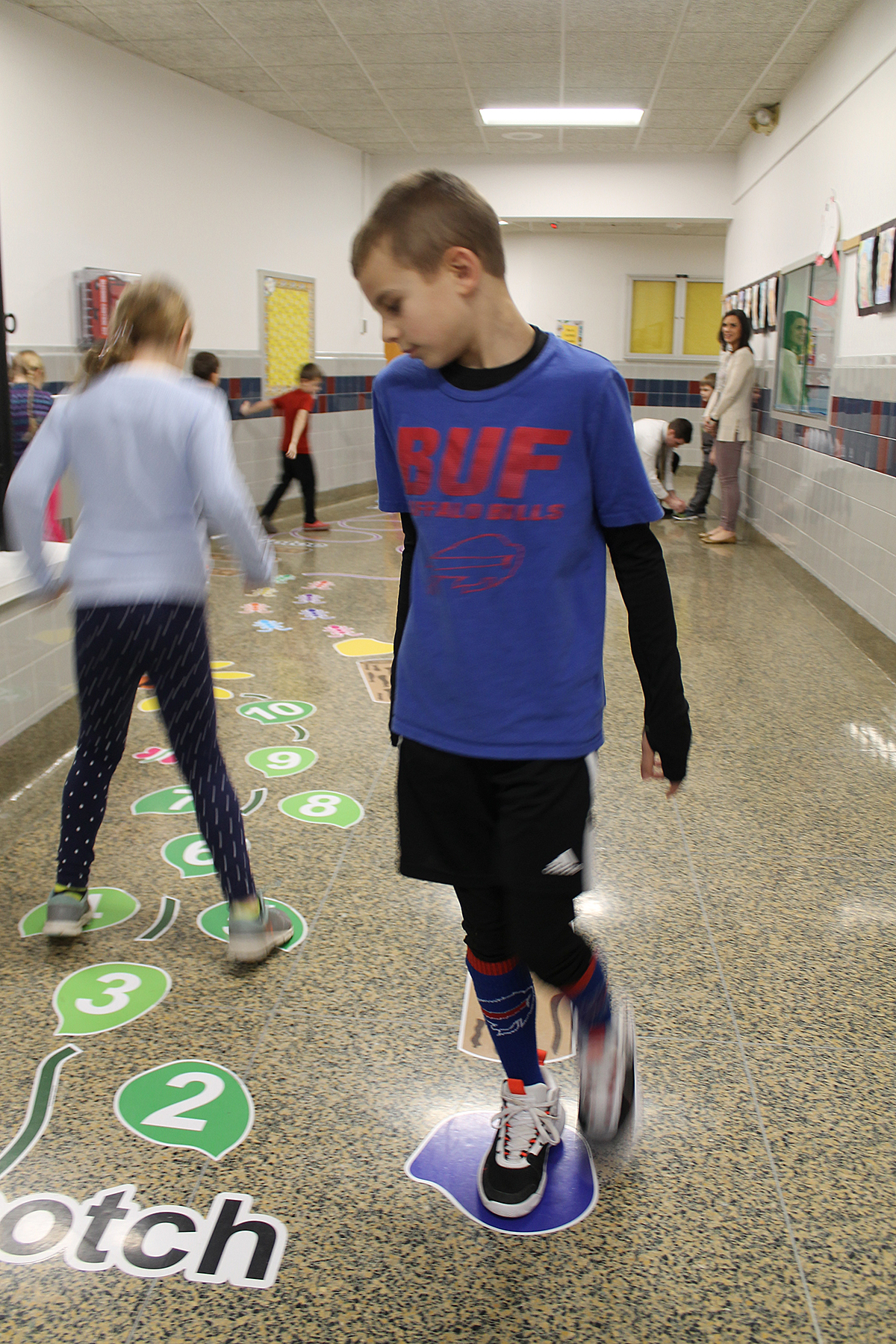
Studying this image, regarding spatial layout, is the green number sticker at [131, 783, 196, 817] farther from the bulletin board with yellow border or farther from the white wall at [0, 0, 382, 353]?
the bulletin board with yellow border

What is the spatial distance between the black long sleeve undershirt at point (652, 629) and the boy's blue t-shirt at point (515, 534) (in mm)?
Result: 33

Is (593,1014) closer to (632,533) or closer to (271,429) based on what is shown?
(632,533)

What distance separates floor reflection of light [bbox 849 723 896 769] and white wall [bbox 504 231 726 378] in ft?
34.0

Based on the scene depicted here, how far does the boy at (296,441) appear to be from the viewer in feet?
24.1

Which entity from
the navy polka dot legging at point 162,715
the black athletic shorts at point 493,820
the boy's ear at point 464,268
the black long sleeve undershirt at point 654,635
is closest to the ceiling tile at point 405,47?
the navy polka dot legging at point 162,715

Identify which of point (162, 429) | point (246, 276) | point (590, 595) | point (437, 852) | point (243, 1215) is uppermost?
point (246, 276)

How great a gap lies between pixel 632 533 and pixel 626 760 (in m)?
2.06

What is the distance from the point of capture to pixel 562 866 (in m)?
1.27

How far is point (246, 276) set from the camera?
810 cm

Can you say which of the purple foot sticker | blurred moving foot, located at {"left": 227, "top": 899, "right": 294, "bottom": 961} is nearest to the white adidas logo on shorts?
the purple foot sticker

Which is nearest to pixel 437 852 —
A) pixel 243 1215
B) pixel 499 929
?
pixel 499 929

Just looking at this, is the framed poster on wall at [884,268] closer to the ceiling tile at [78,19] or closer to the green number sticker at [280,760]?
the green number sticker at [280,760]

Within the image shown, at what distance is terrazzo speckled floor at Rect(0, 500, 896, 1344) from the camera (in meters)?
1.31

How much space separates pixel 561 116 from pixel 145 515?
7779 mm
